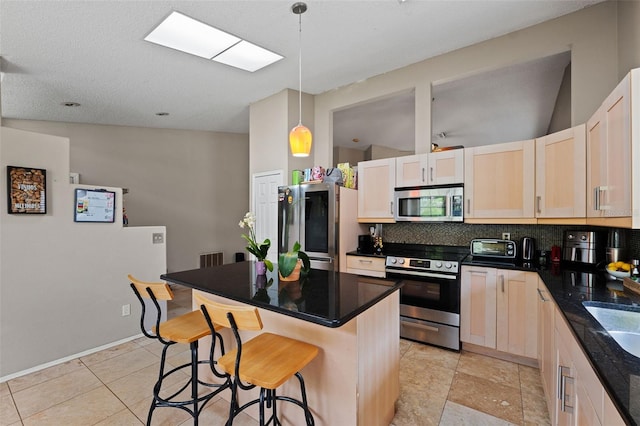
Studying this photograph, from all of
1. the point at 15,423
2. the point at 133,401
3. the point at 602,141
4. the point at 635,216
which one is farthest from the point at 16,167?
the point at 602,141

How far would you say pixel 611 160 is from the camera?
169 centimetres

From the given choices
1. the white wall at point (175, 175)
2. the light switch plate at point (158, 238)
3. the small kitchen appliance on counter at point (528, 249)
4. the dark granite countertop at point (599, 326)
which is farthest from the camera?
the white wall at point (175, 175)

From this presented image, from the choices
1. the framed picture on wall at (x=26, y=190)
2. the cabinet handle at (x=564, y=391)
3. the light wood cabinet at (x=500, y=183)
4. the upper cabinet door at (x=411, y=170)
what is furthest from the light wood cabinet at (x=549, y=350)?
the framed picture on wall at (x=26, y=190)

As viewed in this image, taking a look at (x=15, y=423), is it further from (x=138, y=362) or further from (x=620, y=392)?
(x=620, y=392)

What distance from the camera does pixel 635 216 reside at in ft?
4.57

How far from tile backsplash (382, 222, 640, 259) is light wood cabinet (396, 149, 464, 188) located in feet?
2.11

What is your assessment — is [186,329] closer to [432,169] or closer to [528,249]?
[432,169]

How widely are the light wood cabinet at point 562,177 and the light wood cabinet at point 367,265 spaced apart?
1.58 meters

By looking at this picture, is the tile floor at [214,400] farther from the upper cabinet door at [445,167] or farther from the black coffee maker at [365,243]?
the upper cabinet door at [445,167]

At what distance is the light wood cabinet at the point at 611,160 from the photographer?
1453 mm

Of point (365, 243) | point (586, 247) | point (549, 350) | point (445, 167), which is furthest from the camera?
point (365, 243)

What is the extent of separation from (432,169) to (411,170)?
24 cm

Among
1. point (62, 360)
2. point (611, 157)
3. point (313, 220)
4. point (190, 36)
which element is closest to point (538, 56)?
point (611, 157)

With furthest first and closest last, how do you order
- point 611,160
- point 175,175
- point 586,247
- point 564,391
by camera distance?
point 175,175 < point 586,247 < point 611,160 < point 564,391
